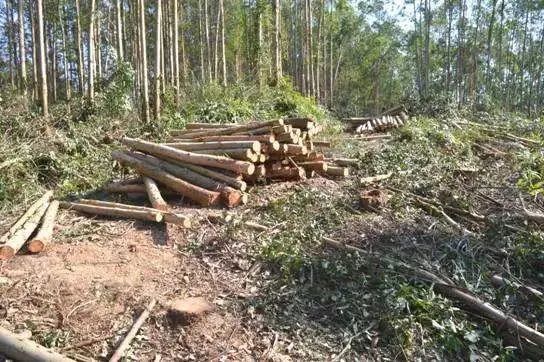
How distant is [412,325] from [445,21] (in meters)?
30.2

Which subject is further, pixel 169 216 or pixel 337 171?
pixel 337 171

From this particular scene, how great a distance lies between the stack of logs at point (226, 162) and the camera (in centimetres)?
626

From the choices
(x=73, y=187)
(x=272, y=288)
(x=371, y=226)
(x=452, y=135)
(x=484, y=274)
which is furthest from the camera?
(x=452, y=135)

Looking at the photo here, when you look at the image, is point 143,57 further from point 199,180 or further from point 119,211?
point 119,211

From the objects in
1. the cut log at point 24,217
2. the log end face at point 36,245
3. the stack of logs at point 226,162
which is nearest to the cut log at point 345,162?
the stack of logs at point 226,162

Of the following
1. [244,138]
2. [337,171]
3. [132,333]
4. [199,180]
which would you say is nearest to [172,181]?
[199,180]

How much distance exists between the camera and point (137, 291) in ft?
14.1

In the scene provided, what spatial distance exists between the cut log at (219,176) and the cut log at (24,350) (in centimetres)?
320

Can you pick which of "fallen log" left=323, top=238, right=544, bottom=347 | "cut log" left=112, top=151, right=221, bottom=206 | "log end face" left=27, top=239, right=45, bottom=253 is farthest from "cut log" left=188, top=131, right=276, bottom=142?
"log end face" left=27, top=239, right=45, bottom=253

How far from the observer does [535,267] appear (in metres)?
5.12

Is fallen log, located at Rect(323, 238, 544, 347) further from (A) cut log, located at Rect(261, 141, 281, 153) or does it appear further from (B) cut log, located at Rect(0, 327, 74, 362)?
(B) cut log, located at Rect(0, 327, 74, 362)

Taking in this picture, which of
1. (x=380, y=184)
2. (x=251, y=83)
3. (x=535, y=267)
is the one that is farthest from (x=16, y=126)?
(x=535, y=267)

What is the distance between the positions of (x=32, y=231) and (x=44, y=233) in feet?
0.69

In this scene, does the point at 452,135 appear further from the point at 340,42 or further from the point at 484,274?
the point at 340,42
